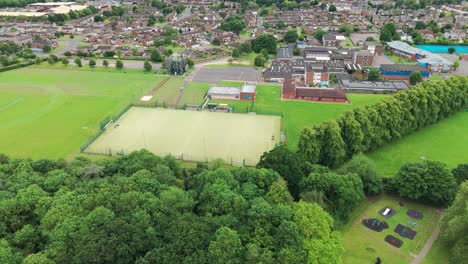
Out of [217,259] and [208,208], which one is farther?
[208,208]

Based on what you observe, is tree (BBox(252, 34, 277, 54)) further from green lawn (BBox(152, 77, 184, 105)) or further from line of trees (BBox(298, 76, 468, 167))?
line of trees (BBox(298, 76, 468, 167))

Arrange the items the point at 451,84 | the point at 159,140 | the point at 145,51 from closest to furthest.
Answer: the point at 159,140
the point at 451,84
the point at 145,51

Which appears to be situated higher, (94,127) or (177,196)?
(177,196)

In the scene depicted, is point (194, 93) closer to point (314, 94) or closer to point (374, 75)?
point (314, 94)

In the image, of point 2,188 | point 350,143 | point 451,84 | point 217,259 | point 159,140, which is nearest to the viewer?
point 217,259

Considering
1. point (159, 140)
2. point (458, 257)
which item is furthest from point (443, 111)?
point (159, 140)

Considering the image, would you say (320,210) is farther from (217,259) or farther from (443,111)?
(443,111)

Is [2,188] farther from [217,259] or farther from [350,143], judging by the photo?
[350,143]
